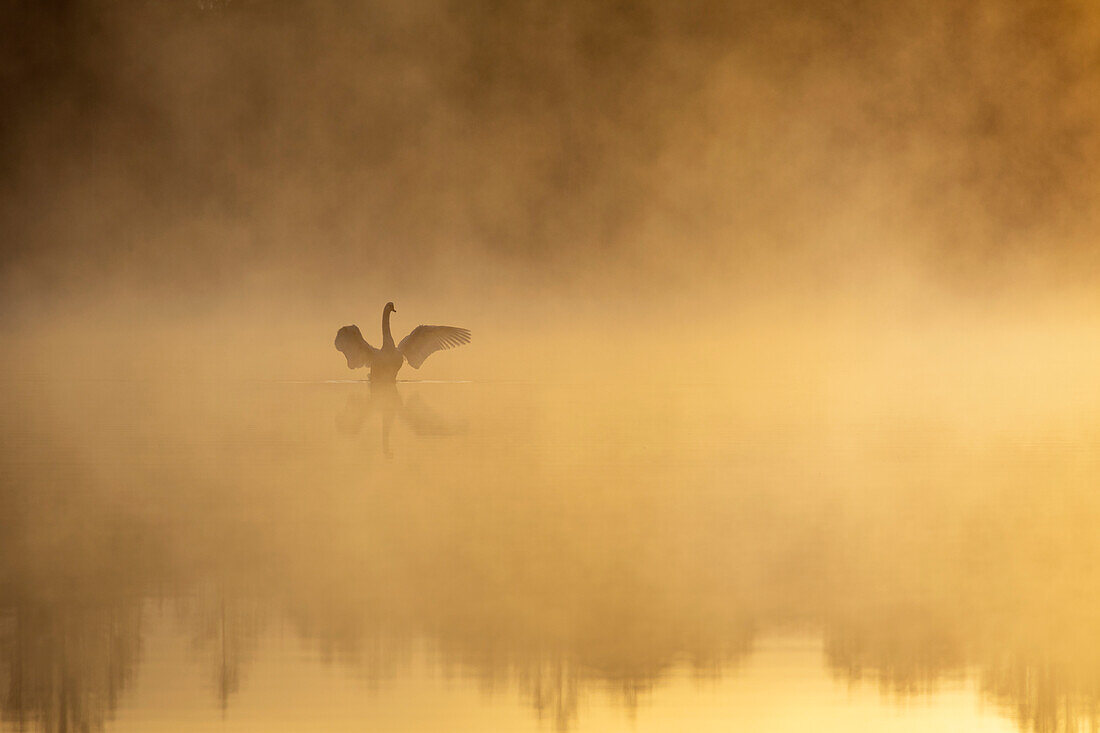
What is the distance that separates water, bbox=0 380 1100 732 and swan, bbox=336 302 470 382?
5560 millimetres

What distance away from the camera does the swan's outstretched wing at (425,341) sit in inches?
699

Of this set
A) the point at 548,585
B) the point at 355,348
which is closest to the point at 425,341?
the point at 355,348

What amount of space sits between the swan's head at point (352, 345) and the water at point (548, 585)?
18.2 feet

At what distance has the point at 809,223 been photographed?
2613 inches

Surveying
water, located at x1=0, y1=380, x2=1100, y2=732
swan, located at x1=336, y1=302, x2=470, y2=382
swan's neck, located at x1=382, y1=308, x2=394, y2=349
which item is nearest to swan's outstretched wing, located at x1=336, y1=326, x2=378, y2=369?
swan, located at x1=336, y1=302, x2=470, y2=382

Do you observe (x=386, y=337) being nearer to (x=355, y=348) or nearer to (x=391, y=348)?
(x=391, y=348)

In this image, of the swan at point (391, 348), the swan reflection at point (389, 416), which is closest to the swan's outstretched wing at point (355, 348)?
the swan at point (391, 348)

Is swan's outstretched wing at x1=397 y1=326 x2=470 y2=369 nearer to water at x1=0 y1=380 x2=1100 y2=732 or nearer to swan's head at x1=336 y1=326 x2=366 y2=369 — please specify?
swan's head at x1=336 y1=326 x2=366 y2=369

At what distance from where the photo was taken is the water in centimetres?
476

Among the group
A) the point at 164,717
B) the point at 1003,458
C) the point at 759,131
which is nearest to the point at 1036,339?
the point at 759,131

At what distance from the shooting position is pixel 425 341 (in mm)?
17875

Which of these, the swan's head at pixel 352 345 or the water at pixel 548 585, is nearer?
the water at pixel 548 585

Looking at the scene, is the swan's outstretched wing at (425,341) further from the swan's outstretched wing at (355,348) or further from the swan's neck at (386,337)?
the swan's outstretched wing at (355,348)

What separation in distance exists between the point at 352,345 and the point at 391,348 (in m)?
0.45
